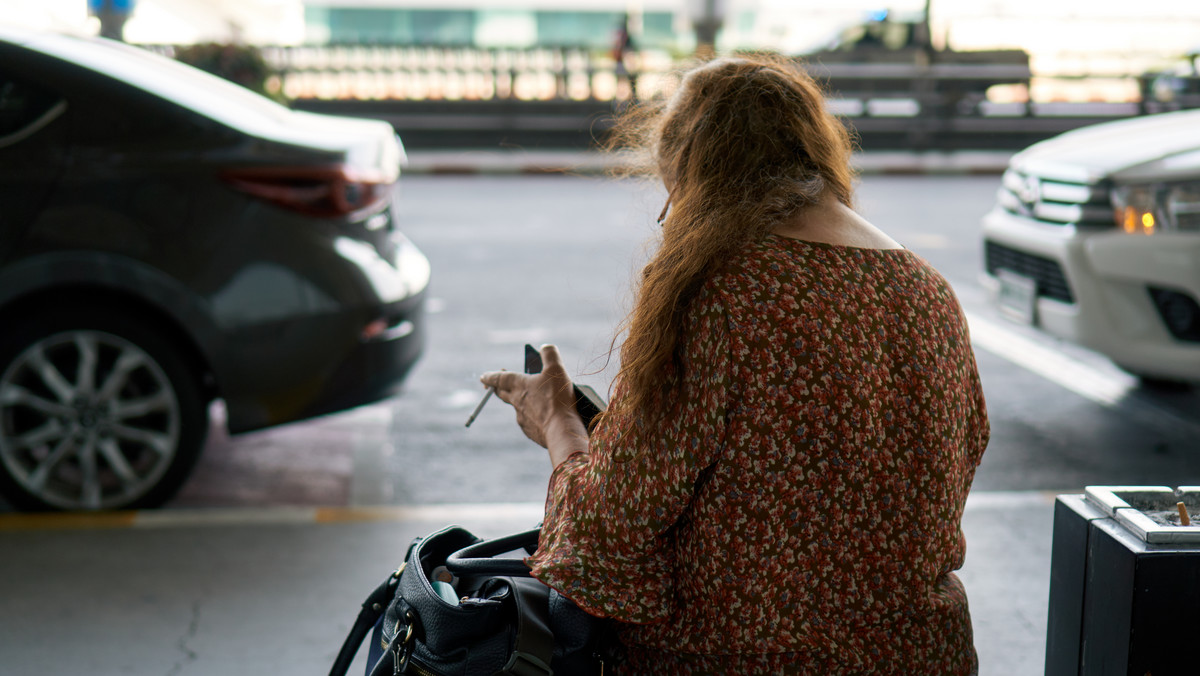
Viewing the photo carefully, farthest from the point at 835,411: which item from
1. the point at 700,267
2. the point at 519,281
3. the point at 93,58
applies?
the point at 519,281

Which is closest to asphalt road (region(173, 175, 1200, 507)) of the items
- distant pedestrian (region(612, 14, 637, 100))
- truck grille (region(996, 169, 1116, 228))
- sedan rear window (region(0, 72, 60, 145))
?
truck grille (region(996, 169, 1116, 228))

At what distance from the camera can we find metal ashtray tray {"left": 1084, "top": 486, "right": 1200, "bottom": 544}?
5.97ft

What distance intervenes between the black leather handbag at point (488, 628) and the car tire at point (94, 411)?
229 cm

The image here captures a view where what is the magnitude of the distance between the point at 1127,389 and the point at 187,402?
14.3 feet

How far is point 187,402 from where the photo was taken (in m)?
3.97

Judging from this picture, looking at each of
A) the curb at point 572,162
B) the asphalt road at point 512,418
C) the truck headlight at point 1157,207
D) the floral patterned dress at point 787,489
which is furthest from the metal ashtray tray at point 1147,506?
the curb at point 572,162

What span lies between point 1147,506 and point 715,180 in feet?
2.93

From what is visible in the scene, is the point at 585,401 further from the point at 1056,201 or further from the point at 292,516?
the point at 1056,201

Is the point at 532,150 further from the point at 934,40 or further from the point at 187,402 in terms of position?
the point at 187,402

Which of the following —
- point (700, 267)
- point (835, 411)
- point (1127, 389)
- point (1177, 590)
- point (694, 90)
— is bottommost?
point (1127, 389)

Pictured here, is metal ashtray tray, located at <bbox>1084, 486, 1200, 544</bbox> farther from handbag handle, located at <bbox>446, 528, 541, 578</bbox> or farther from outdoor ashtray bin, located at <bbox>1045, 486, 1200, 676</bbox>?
handbag handle, located at <bbox>446, 528, 541, 578</bbox>

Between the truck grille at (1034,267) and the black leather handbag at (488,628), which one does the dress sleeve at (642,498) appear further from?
the truck grille at (1034,267)

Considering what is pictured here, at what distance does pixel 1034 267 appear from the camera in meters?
5.20

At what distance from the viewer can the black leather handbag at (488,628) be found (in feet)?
5.80
